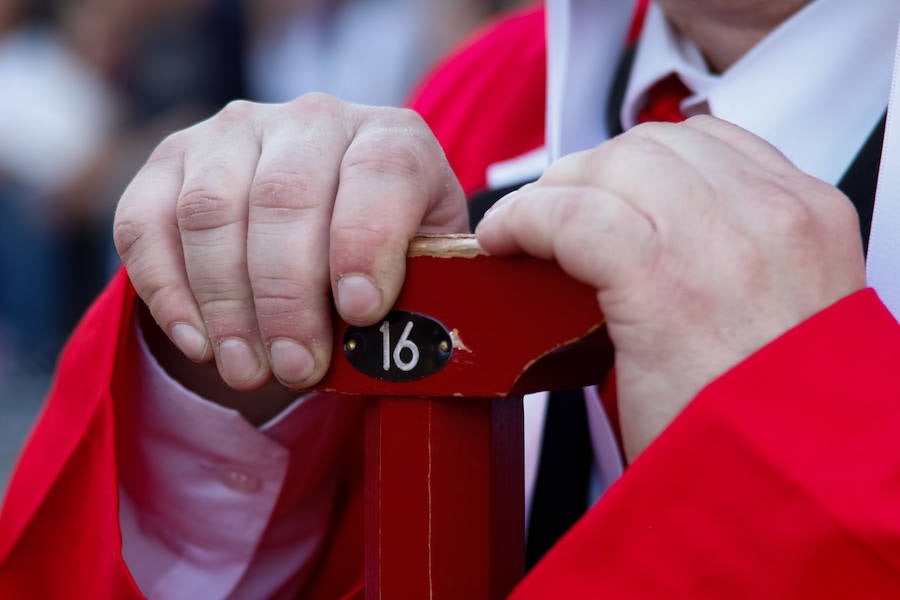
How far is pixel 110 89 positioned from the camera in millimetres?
2365

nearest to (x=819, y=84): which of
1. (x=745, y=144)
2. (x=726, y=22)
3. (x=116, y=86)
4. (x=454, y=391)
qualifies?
(x=726, y=22)

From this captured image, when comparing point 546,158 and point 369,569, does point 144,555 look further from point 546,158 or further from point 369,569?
point 546,158

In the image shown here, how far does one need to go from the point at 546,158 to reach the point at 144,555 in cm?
41

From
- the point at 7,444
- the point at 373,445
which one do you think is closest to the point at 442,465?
the point at 373,445

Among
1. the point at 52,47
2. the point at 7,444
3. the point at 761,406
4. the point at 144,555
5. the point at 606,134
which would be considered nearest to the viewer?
the point at 761,406

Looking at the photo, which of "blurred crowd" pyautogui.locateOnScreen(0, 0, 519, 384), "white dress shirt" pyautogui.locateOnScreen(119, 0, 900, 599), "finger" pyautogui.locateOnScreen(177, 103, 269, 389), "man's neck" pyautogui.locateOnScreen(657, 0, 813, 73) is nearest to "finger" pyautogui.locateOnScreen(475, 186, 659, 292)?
"finger" pyautogui.locateOnScreen(177, 103, 269, 389)

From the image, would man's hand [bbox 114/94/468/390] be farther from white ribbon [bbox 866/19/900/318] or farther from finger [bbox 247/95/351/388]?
white ribbon [bbox 866/19/900/318]

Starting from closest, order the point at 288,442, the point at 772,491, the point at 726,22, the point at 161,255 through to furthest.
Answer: the point at 772,491 → the point at 161,255 → the point at 288,442 → the point at 726,22

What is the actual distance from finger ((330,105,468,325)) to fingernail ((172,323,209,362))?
0.25 ft

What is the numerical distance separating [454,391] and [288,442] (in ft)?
0.67

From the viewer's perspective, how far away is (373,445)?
43 cm

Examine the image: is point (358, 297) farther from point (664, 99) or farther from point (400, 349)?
point (664, 99)

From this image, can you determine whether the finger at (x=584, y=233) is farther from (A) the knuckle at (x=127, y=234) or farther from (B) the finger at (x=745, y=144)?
(A) the knuckle at (x=127, y=234)

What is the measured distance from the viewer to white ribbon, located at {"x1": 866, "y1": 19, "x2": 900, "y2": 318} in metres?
0.49
